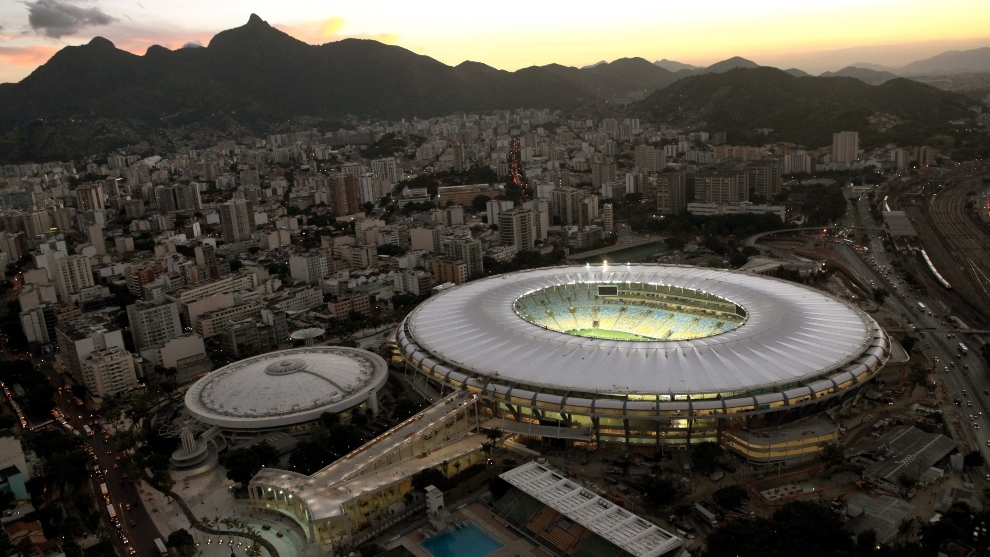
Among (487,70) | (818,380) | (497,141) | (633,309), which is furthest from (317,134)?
(818,380)

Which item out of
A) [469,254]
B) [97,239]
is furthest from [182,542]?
[97,239]

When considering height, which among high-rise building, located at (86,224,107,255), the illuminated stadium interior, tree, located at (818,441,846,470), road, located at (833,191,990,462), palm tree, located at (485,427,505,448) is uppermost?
high-rise building, located at (86,224,107,255)

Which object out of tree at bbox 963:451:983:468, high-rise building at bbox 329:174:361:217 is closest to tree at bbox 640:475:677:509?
tree at bbox 963:451:983:468

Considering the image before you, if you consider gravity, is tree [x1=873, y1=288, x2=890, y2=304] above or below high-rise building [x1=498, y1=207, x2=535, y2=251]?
below

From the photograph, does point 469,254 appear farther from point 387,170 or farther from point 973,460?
point 387,170

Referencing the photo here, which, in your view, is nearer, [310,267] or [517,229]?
[310,267]

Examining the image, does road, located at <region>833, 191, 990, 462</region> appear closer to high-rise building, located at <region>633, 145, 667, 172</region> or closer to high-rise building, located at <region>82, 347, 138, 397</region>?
high-rise building, located at <region>82, 347, 138, 397</region>

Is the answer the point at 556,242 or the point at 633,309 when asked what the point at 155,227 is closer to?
the point at 556,242
